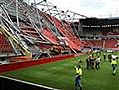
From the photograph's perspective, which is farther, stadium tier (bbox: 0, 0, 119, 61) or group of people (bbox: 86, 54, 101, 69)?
stadium tier (bbox: 0, 0, 119, 61)

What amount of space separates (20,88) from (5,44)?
2041cm

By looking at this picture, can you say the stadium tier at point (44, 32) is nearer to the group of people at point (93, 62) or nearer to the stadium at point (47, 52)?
the stadium at point (47, 52)

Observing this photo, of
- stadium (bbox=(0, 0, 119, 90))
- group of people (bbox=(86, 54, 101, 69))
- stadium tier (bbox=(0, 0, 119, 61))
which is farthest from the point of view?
stadium tier (bbox=(0, 0, 119, 61))

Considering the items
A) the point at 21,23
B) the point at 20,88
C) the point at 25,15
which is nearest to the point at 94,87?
the point at 20,88

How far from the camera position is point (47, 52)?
3425 centimetres

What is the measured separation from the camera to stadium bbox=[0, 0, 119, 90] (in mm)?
17266

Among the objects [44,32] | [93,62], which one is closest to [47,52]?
[93,62]

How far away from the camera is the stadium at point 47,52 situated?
56.6 feet

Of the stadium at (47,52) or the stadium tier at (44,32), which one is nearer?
the stadium at (47,52)

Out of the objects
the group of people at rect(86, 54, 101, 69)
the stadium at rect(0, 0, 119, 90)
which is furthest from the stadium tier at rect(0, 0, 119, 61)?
the group of people at rect(86, 54, 101, 69)

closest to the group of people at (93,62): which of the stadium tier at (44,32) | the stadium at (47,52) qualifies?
the stadium at (47,52)

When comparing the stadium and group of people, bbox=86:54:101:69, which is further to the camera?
group of people, bbox=86:54:101:69

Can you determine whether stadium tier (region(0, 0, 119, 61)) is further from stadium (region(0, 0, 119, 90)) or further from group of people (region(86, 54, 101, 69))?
group of people (region(86, 54, 101, 69))

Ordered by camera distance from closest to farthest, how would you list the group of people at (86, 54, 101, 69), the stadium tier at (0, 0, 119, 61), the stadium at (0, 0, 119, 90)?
1. the stadium at (0, 0, 119, 90)
2. the group of people at (86, 54, 101, 69)
3. the stadium tier at (0, 0, 119, 61)
